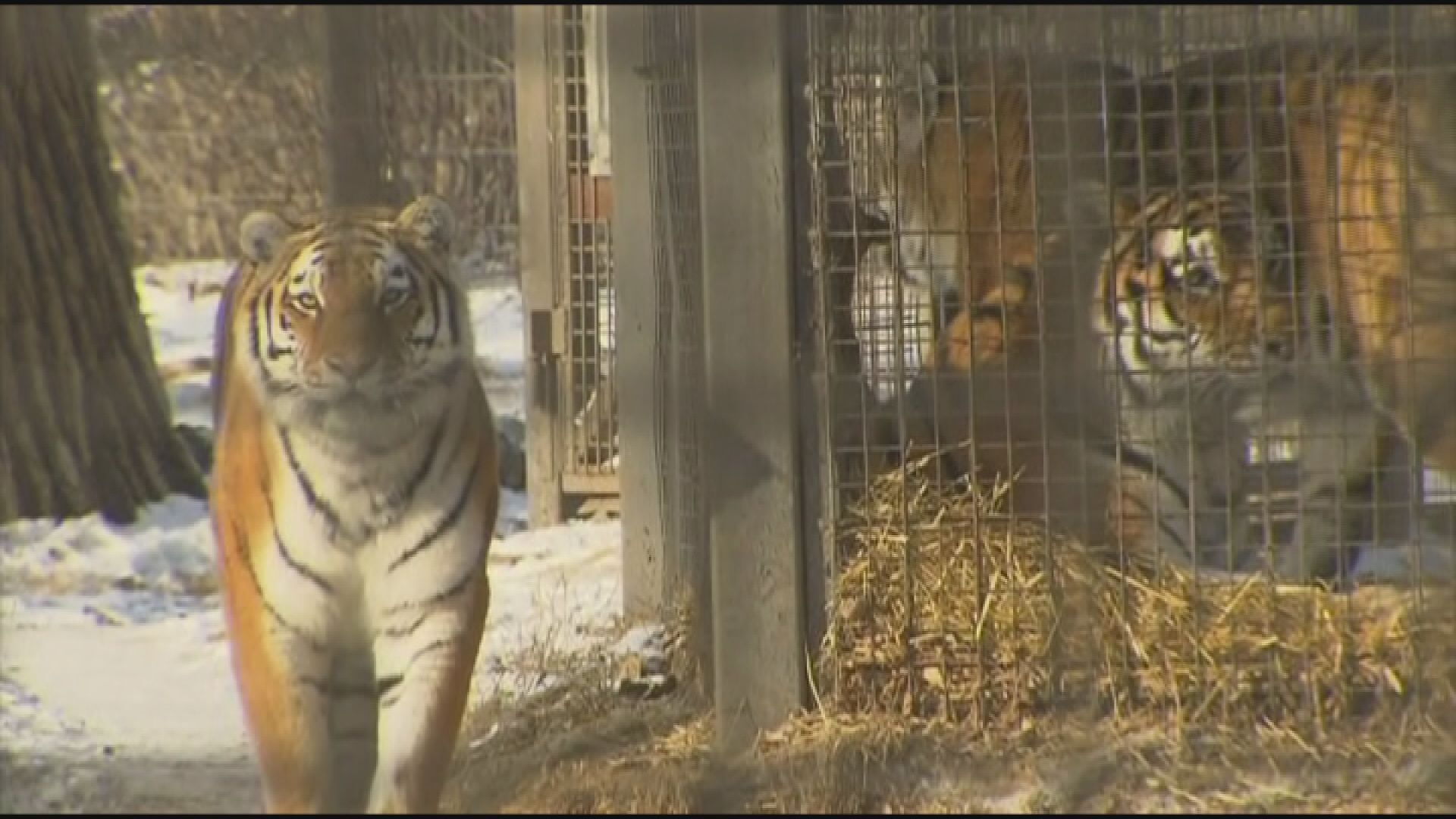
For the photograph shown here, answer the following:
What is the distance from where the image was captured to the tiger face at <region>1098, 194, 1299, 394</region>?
454cm

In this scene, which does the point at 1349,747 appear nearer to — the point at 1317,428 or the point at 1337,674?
the point at 1337,674

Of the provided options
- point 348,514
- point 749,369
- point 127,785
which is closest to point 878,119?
Answer: point 749,369

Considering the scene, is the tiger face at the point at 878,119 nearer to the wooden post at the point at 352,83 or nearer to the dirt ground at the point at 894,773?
the dirt ground at the point at 894,773

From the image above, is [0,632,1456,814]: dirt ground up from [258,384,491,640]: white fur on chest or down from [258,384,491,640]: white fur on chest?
down

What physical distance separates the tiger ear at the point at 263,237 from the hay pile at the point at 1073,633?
1.21 m

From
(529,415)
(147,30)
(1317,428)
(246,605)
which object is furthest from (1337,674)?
(147,30)

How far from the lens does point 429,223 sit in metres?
3.74

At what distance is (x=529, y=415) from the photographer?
6.34m

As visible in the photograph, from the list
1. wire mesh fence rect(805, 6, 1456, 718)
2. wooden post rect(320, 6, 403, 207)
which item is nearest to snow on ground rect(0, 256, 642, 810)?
wire mesh fence rect(805, 6, 1456, 718)

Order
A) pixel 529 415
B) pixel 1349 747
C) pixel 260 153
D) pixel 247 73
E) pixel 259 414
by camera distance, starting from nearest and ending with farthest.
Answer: pixel 259 414 → pixel 1349 747 → pixel 529 415 → pixel 247 73 → pixel 260 153

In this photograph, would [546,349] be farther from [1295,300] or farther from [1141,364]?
[1295,300]

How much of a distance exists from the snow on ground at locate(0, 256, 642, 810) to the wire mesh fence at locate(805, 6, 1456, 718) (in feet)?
2.69

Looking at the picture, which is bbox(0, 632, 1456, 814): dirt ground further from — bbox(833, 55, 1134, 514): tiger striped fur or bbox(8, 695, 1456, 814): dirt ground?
bbox(833, 55, 1134, 514): tiger striped fur

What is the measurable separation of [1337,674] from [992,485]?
2.28 ft
